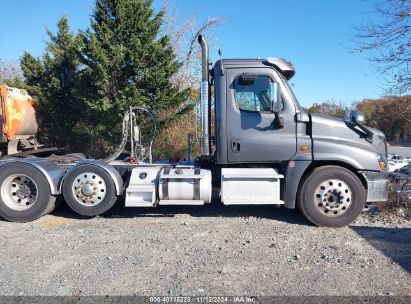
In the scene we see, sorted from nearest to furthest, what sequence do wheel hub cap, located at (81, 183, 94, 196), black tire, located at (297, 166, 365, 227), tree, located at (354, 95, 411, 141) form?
1. black tire, located at (297, 166, 365, 227)
2. wheel hub cap, located at (81, 183, 94, 196)
3. tree, located at (354, 95, 411, 141)

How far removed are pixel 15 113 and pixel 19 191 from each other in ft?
6.26

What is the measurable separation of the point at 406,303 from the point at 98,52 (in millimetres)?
11010

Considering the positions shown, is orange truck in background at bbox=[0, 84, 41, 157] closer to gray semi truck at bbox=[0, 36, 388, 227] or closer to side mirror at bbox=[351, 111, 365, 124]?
gray semi truck at bbox=[0, 36, 388, 227]

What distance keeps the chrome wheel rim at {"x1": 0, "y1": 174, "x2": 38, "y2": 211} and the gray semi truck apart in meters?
0.02

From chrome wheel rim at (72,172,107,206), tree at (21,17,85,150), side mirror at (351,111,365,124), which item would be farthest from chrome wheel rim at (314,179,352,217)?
tree at (21,17,85,150)

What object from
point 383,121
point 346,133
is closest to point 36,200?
point 346,133

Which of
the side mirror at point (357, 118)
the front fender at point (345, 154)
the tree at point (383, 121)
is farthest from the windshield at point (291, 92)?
the tree at point (383, 121)

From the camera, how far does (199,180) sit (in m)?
6.11

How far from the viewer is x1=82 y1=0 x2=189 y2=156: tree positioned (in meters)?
12.1

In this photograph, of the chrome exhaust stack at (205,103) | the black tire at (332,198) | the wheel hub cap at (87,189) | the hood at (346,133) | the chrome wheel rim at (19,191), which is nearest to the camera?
the black tire at (332,198)

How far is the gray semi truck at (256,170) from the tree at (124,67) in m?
6.10

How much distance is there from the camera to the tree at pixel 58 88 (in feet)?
43.1

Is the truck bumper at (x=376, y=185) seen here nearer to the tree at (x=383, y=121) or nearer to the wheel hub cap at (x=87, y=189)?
the wheel hub cap at (x=87, y=189)

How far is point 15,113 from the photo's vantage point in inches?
287
